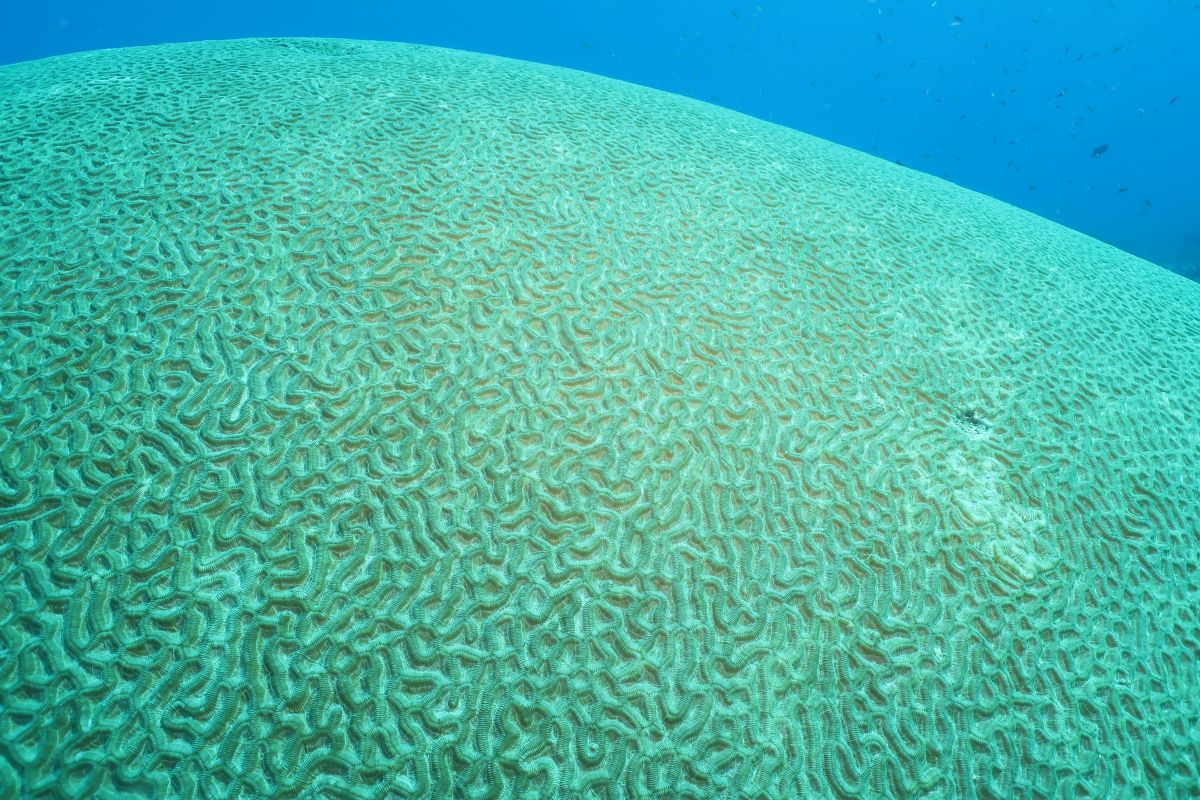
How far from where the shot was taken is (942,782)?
1.52 meters

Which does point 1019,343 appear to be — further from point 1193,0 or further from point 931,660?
point 1193,0

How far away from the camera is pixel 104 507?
1.53 metres

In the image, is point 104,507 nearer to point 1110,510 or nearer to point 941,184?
point 1110,510

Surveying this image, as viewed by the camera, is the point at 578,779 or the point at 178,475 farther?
the point at 178,475

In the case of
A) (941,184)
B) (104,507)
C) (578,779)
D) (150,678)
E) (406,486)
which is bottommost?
(150,678)

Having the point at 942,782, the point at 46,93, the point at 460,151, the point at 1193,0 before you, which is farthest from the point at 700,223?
the point at 1193,0

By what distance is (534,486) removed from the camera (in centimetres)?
177

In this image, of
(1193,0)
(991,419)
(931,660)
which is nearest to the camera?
(931,660)

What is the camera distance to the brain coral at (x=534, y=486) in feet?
4.57

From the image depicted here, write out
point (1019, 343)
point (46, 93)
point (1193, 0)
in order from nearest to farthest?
point (1019, 343) < point (46, 93) < point (1193, 0)

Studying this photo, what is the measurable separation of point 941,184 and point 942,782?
409cm

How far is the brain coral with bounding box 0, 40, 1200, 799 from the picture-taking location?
1392 mm

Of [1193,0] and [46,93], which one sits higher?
[1193,0]

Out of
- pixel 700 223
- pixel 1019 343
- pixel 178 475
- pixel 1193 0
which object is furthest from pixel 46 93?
pixel 1193 0
